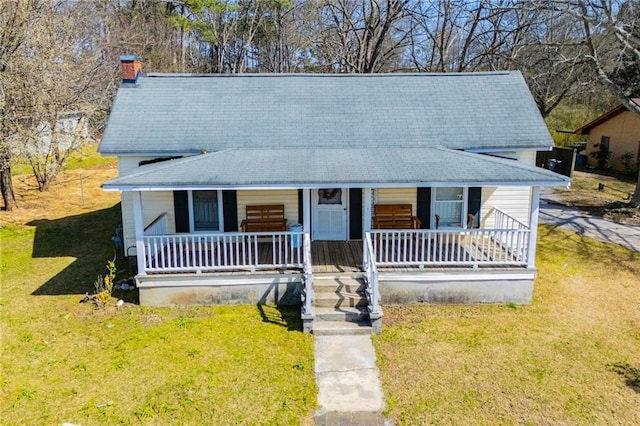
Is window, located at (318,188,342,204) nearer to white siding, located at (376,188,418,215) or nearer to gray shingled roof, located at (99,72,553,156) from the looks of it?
white siding, located at (376,188,418,215)

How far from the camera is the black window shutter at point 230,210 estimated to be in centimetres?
1288

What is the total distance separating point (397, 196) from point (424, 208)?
81cm

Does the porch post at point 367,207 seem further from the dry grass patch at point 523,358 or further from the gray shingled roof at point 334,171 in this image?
the dry grass patch at point 523,358

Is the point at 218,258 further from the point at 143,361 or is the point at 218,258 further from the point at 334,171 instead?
the point at 334,171

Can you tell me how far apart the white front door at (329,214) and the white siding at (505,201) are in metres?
3.99

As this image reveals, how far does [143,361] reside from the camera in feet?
29.2

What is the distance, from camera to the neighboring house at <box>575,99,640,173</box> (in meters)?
28.1

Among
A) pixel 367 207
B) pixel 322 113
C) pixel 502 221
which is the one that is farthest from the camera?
pixel 322 113

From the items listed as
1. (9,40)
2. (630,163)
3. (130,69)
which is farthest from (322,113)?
(630,163)

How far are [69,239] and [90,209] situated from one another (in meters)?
4.66

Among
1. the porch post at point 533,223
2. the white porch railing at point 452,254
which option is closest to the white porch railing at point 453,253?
the white porch railing at point 452,254

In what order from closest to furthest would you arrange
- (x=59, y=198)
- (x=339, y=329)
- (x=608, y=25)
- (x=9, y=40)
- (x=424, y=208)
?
(x=339, y=329)
(x=424, y=208)
(x=9, y=40)
(x=608, y=25)
(x=59, y=198)

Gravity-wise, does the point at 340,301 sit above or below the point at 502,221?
below

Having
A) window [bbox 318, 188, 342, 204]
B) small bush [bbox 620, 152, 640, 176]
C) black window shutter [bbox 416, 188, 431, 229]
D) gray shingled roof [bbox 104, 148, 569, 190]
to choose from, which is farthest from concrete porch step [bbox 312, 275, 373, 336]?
small bush [bbox 620, 152, 640, 176]
